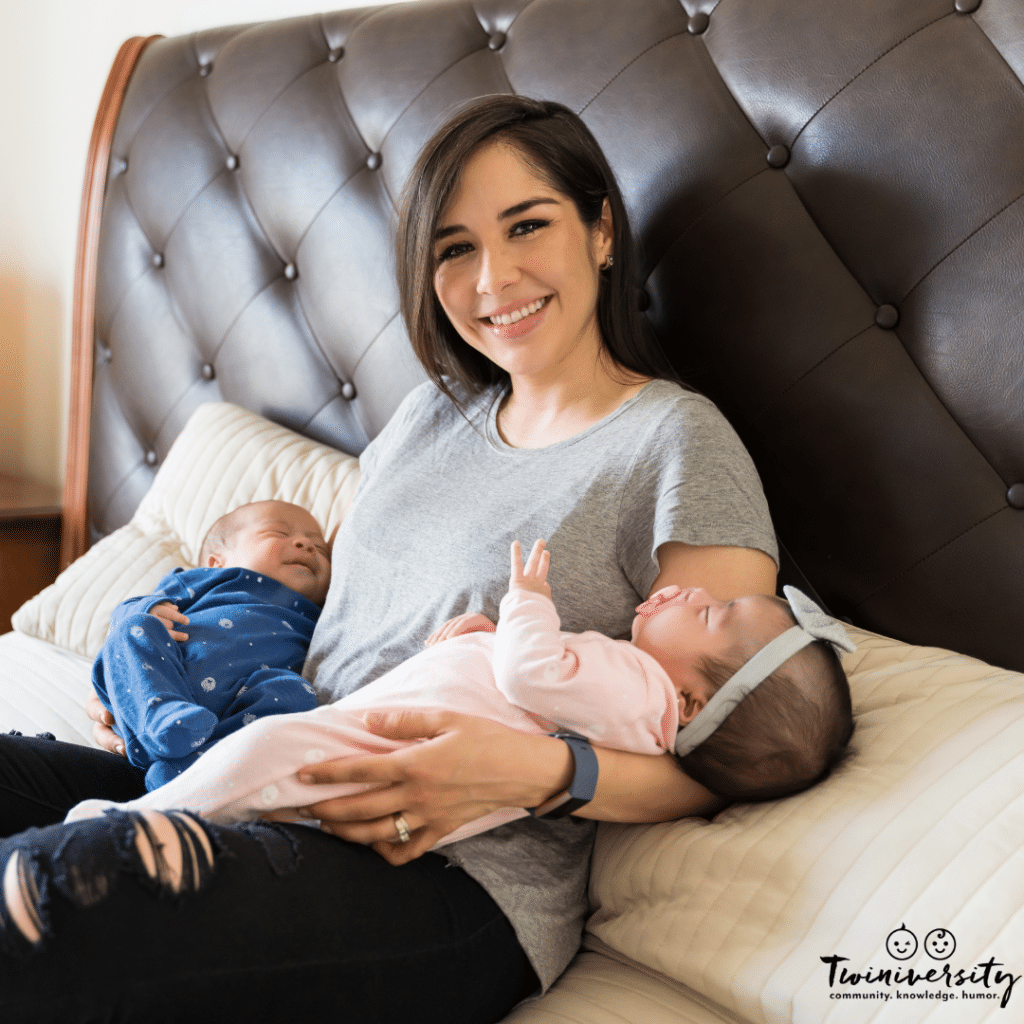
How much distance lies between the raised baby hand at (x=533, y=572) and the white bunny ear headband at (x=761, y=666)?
212 mm

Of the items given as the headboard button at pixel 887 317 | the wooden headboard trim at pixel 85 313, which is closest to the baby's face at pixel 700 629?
the headboard button at pixel 887 317

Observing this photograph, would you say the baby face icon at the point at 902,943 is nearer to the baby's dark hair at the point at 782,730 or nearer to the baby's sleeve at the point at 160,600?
the baby's dark hair at the point at 782,730

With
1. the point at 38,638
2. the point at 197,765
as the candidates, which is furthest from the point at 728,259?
the point at 38,638

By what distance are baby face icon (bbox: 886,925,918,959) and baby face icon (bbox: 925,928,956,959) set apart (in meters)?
0.01

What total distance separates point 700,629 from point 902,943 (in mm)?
351

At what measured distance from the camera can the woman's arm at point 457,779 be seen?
989mm

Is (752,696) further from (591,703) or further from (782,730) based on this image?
(591,703)

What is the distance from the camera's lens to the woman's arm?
99 cm

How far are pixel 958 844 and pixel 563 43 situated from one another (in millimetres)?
1350

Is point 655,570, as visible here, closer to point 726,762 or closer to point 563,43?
point 726,762

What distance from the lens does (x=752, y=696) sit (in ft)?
3.30

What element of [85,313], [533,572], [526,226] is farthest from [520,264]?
[85,313]

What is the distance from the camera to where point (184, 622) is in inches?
53.7

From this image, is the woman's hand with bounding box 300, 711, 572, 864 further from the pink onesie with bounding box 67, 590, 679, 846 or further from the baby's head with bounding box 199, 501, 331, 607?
the baby's head with bounding box 199, 501, 331, 607
